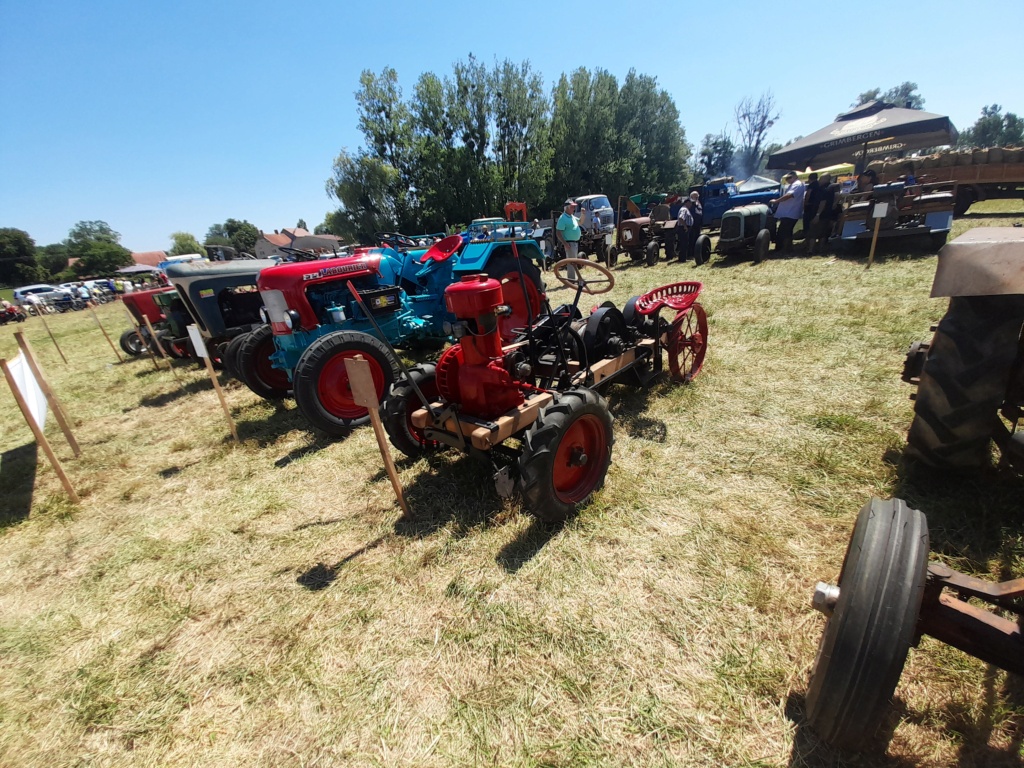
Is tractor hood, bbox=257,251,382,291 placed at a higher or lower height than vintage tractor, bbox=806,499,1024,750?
higher

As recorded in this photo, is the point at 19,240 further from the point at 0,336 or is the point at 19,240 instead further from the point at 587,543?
the point at 587,543

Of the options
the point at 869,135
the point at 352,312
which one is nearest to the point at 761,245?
the point at 352,312

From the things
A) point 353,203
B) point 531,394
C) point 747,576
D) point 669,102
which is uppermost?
point 669,102

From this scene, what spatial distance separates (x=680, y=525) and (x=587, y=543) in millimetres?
508

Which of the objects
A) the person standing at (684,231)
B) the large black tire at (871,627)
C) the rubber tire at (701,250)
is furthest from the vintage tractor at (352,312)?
the person standing at (684,231)

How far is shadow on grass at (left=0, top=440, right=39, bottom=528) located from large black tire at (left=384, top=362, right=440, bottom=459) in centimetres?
294

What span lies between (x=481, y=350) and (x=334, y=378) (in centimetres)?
182

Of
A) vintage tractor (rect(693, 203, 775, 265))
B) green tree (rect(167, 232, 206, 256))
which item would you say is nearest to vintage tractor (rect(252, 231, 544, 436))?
vintage tractor (rect(693, 203, 775, 265))

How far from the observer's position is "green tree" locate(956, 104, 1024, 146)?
60.1 meters

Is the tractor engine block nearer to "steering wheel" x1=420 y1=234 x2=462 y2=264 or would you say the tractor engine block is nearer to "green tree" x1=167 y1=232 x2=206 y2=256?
"steering wheel" x1=420 y1=234 x2=462 y2=264

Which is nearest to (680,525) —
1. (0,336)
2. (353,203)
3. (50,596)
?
(50,596)

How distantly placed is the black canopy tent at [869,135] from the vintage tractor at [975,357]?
61.1 feet

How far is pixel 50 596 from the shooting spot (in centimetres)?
244

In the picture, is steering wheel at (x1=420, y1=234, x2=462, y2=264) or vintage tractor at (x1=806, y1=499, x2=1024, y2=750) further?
steering wheel at (x1=420, y1=234, x2=462, y2=264)
